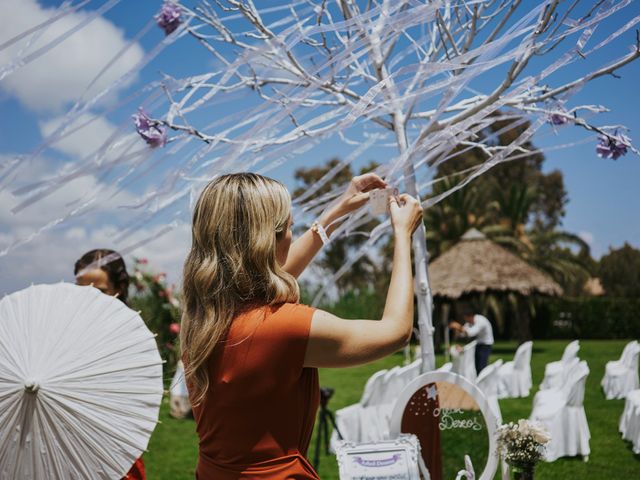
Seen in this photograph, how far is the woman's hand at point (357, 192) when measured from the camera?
238 centimetres

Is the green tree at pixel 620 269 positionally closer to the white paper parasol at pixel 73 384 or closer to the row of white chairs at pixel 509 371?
the row of white chairs at pixel 509 371

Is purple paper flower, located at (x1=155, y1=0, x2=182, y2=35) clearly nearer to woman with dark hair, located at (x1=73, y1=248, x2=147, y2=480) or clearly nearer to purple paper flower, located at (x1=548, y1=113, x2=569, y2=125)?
woman with dark hair, located at (x1=73, y1=248, x2=147, y2=480)

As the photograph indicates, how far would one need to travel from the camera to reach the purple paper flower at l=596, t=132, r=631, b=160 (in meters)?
2.94

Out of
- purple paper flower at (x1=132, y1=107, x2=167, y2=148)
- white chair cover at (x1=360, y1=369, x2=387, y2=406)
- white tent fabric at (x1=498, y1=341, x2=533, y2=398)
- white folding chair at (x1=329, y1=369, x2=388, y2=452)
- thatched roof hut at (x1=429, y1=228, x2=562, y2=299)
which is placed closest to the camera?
purple paper flower at (x1=132, y1=107, x2=167, y2=148)

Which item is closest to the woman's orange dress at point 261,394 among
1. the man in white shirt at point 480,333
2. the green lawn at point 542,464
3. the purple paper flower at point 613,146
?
the purple paper flower at point 613,146

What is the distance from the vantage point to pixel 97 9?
233 cm

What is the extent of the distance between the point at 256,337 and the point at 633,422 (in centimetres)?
694

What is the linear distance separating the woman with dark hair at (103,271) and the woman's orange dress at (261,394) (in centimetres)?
166

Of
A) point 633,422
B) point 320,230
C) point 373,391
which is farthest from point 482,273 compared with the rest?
point 320,230

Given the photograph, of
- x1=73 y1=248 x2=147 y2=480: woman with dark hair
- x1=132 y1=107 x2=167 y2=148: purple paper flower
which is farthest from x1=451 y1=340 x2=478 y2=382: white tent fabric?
x1=132 y1=107 x2=167 y2=148: purple paper flower

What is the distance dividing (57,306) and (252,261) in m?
1.33

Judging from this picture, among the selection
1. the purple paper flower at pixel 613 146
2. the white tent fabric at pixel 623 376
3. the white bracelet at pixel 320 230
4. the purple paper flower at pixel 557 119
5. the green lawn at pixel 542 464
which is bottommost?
the green lawn at pixel 542 464

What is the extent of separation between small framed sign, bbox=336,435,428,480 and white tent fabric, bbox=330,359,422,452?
5060 millimetres

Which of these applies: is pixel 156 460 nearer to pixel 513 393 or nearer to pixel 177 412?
pixel 177 412
